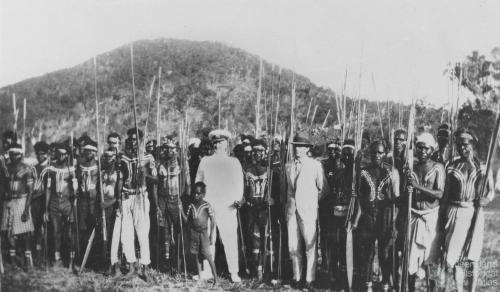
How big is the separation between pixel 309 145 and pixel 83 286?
11.6 feet

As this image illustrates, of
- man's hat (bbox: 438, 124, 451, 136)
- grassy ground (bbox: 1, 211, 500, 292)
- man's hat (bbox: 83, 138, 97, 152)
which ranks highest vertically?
man's hat (bbox: 438, 124, 451, 136)

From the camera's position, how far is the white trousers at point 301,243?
5953 mm

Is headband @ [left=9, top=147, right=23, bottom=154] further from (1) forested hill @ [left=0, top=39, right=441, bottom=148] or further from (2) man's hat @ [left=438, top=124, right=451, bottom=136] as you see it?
(1) forested hill @ [left=0, top=39, right=441, bottom=148]

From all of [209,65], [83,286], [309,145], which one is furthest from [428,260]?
[209,65]

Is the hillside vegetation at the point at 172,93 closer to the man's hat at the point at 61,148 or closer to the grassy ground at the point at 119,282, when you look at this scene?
the grassy ground at the point at 119,282

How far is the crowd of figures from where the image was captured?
18.3ft

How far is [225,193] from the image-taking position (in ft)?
20.9

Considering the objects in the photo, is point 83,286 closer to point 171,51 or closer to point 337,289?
point 337,289

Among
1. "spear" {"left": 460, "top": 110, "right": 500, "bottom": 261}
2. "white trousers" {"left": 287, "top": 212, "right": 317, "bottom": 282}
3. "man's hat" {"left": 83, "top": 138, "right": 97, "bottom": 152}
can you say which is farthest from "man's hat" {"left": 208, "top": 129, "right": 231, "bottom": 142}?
"spear" {"left": 460, "top": 110, "right": 500, "bottom": 261}

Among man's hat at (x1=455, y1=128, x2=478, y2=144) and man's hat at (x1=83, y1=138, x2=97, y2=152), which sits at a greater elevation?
man's hat at (x1=455, y1=128, x2=478, y2=144)

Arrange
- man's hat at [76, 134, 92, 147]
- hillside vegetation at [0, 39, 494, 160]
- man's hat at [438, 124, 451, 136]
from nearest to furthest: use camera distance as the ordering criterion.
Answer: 1. man's hat at [438, 124, 451, 136]
2. man's hat at [76, 134, 92, 147]
3. hillside vegetation at [0, 39, 494, 160]

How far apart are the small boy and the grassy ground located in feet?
0.83

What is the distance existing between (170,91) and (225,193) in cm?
1830

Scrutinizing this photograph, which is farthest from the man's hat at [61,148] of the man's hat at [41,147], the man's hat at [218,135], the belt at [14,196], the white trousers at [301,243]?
the white trousers at [301,243]
